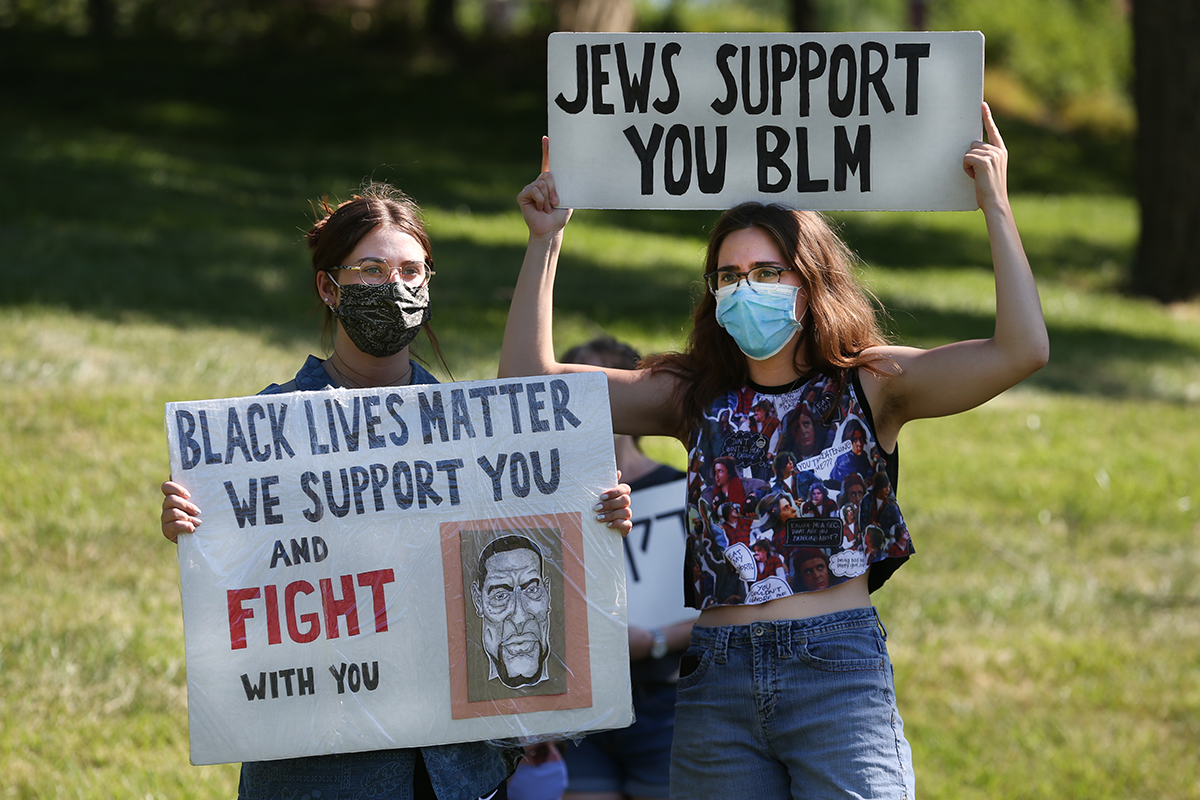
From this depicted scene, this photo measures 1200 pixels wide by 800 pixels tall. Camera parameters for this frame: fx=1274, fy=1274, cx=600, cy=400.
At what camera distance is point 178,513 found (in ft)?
9.02

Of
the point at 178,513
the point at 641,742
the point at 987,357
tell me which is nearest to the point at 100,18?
the point at 641,742

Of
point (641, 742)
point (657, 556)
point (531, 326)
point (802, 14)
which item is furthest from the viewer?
point (802, 14)

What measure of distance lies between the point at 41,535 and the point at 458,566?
409 cm

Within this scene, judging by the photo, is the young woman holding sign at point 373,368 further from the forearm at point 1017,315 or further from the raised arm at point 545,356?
the forearm at point 1017,315

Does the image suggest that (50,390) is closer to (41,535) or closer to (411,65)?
(41,535)

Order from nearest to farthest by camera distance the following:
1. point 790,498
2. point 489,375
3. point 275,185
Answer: point 790,498 < point 489,375 < point 275,185

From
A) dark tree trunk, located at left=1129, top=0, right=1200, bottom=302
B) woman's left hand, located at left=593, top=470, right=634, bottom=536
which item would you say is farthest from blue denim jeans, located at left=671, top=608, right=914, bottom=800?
dark tree trunk, located at left=1129, top=0, right=1200, bottom=302

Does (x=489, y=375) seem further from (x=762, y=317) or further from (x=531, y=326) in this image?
(x=762, y=317)

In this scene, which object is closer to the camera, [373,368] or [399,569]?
[399,569]

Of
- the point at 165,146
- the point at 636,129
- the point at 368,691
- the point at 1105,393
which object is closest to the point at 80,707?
the point at 368,691

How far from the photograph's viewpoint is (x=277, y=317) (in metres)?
10.5

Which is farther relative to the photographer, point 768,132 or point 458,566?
point 768,132

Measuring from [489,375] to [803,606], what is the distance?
20.2ft

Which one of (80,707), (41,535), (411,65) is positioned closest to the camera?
(80,707)
